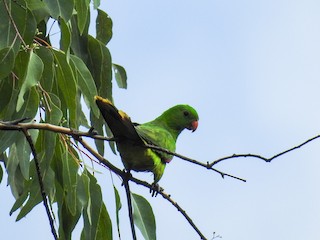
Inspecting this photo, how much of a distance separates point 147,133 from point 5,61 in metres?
1.18

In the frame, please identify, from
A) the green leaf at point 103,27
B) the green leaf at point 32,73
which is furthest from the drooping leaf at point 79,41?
the green leaf at point 32,73

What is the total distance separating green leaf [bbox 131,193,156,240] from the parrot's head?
110 cm

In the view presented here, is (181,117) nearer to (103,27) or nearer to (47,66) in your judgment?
(103,27)

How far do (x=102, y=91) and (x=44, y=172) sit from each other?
0.73 meters

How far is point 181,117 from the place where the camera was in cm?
457

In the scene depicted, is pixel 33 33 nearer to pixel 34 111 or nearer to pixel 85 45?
pixel 34 111

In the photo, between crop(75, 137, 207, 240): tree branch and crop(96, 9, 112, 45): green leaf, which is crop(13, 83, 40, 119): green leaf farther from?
crop(96, 9, 112, 45): green leaf

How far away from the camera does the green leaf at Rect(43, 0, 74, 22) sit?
9.62 feet

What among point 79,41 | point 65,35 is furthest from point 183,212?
point 79,41

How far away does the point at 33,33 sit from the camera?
117 inches

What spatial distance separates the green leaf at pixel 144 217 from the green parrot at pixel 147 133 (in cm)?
23

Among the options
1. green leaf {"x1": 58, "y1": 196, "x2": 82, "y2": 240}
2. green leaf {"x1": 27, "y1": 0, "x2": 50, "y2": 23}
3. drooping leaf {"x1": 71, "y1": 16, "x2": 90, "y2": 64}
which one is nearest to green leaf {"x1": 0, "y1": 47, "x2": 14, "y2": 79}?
green leaf {"x1": 27, "y1": 0, "x2": 50, "y2": 23}

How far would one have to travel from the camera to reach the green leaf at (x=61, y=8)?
2.93 m

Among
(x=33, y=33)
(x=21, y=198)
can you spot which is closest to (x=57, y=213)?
(x=21, y=198)
